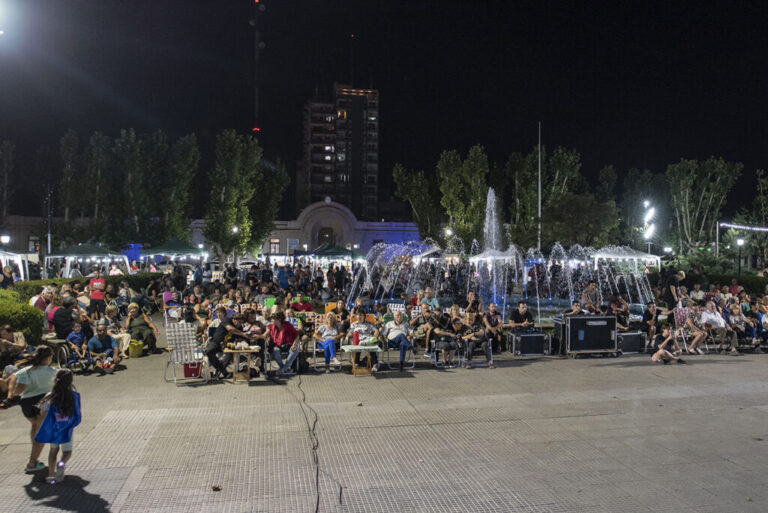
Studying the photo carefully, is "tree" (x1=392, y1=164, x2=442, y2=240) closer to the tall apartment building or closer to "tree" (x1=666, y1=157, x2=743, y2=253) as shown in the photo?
"tree" (x1=666, y1=157, x2=743, y2=253)

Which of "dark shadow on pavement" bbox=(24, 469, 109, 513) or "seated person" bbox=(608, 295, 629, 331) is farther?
"seated person" bbox=(608, 295, 629, 331)

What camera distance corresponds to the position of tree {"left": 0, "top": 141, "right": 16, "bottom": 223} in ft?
156

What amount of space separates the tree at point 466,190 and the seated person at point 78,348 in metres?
35.8

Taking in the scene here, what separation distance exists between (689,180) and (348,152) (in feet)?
229

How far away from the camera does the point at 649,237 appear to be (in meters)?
42.2

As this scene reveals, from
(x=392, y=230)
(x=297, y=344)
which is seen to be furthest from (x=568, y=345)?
(x=392, y=230)

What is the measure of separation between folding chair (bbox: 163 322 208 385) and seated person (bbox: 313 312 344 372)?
222 centimetres

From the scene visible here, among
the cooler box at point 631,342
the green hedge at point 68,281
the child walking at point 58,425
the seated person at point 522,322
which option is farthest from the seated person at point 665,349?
the green hedge at point 68,281

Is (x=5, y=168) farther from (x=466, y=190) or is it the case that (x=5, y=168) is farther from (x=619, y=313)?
(x=619, y=313)

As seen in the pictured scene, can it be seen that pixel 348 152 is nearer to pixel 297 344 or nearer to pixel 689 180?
pixel 689 180

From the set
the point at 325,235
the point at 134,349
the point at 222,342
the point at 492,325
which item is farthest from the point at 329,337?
the point at 325,235

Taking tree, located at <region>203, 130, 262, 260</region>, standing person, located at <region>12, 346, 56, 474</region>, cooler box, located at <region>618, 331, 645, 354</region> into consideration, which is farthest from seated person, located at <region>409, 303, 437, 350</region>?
tree, located at <region>203, 130, 262, 260</region>

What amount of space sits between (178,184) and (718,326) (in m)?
38.2

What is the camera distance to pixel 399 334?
10641mm
